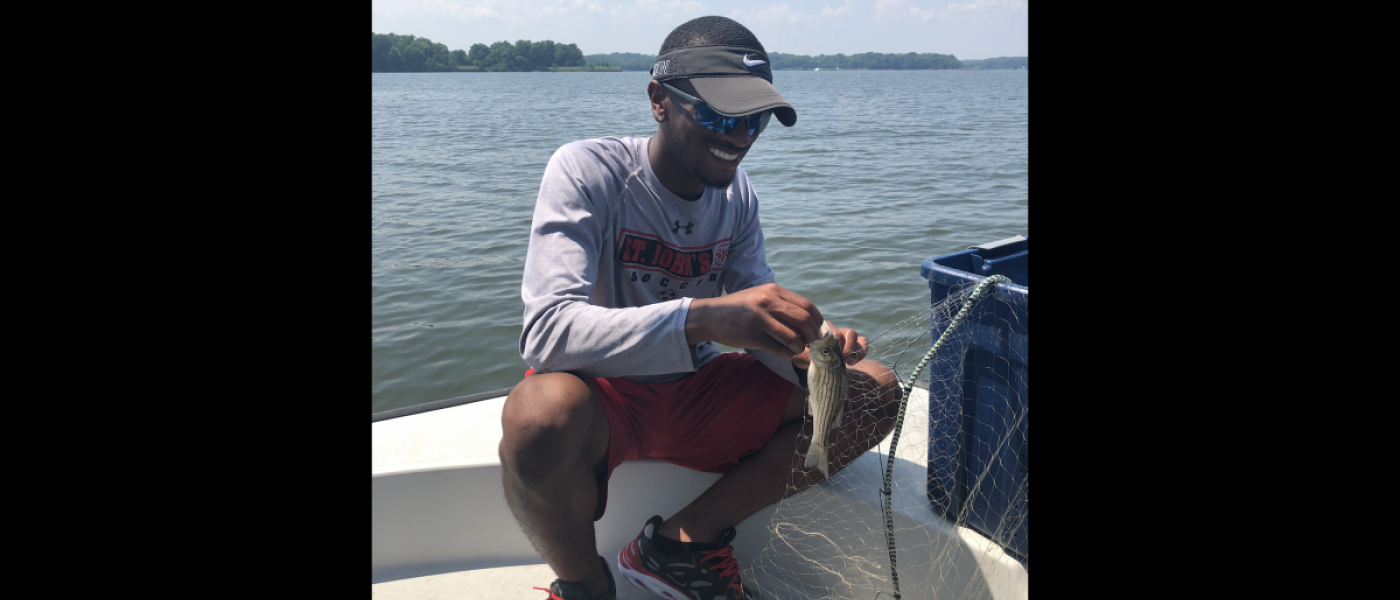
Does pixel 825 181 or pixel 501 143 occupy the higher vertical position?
pixel 501 143

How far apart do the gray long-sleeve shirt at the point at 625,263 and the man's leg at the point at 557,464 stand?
9 centimetres

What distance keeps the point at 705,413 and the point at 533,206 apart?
32.7 ft

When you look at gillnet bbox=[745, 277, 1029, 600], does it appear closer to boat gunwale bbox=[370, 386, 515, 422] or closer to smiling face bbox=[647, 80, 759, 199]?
smiling face bbox=[647, 80, 759, 199]

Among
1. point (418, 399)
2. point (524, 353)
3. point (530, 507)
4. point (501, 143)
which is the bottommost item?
Result: point (418, 399)

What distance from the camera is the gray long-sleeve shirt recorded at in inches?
74.7

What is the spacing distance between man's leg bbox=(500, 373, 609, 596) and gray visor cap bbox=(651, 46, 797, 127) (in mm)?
833

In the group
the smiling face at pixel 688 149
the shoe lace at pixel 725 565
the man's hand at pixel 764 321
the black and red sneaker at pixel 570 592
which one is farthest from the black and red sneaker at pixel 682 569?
the smiling face at pixel 688 149

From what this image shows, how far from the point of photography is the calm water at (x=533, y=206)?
7035mm

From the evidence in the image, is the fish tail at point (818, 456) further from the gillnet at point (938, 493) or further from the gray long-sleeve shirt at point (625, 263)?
the gray long-sleeve shirt at point (625, 263)
